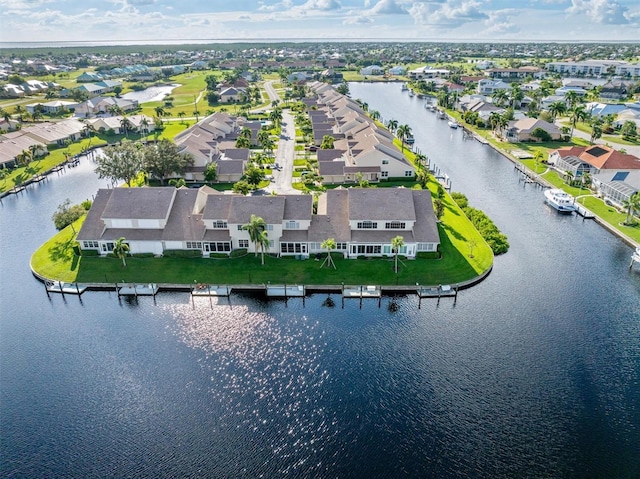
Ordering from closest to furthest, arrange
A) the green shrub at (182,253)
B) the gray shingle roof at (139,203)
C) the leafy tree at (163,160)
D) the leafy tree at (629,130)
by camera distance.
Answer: the green shrub at (182,253) → the gray shingle roof at (139,203) → the leafy tree at (163,160) → the leafy tree at (629,130)

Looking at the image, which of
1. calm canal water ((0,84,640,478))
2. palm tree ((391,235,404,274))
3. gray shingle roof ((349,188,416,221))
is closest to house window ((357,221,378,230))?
gray shingle roof ((349,188,416,221))

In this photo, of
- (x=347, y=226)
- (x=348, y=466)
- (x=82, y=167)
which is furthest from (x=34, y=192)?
(x=348, y=466)

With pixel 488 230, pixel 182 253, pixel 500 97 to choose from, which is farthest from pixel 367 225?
pixel 500 97

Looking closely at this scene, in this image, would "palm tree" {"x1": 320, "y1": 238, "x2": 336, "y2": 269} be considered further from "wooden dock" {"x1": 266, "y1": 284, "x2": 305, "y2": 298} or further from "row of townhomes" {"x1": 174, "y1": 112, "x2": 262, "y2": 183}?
"row of townhomes" {"x1": 174, "y1": 112, "x2": 262, "y2": 183}

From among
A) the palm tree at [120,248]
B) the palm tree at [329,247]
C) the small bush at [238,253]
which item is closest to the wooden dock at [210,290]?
the small bush at [238,253]

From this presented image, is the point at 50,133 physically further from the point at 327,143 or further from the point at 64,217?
the point at 327,143

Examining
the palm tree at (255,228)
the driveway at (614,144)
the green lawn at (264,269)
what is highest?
the palm tree at (255,228)

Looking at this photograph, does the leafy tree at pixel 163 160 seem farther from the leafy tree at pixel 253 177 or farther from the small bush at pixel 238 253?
the small bush at pixel 238 253
